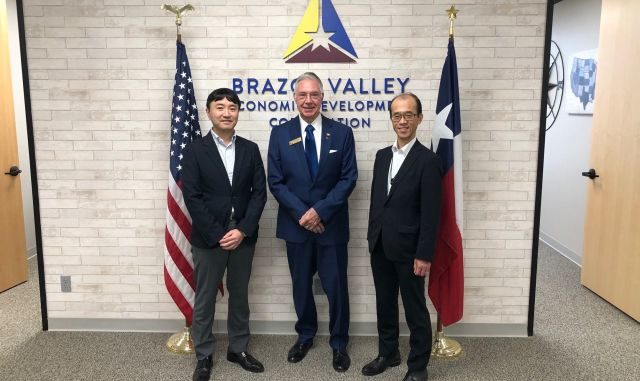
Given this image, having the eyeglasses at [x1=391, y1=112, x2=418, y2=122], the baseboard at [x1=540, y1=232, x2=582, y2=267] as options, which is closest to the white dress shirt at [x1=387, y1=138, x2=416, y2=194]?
the eyeglasses at [x1=391, y1=112, x2=418, y2=122]

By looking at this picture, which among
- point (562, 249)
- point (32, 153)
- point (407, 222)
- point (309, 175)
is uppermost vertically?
point (32, 153)

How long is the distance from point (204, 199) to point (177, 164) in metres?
0.34

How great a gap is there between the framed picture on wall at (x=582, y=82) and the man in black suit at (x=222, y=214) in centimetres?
361

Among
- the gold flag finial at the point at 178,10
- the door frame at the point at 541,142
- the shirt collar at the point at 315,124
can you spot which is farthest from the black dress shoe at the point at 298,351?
the gold flag finial at the point at 178,10

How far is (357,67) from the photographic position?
3217mm

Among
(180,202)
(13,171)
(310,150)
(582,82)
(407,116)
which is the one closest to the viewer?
(407,116)

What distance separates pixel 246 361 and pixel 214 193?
105 centimetres

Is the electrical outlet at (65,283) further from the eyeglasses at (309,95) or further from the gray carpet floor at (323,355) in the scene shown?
the eyeglasses at (309,95)

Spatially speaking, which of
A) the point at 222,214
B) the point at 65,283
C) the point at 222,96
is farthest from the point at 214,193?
the point at 65,283

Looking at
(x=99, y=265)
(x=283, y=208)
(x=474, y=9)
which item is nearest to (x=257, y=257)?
(x=283, y=208)

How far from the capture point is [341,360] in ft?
9.96

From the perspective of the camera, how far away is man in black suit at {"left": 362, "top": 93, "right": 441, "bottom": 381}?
2.61 metres

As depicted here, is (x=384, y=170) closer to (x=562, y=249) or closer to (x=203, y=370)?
(x=203, y=370)

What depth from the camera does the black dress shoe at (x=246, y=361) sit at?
298cm
